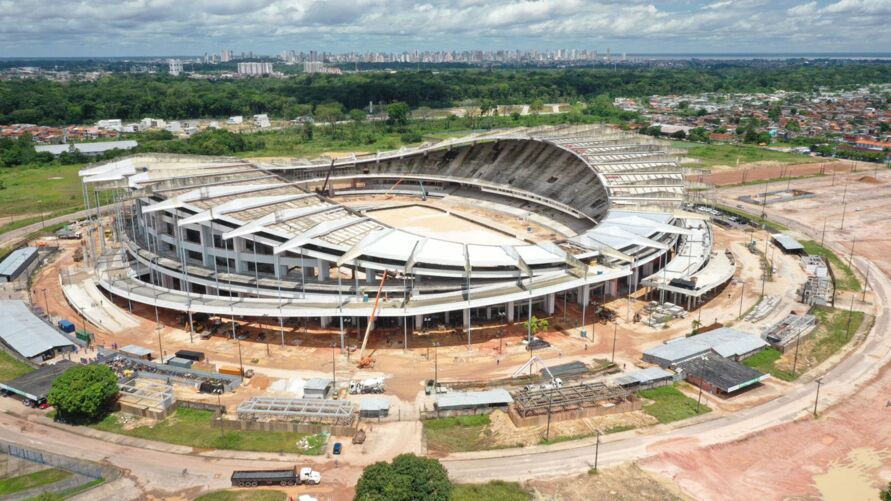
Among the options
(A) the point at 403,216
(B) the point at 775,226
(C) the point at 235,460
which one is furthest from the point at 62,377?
(B) the point at 775,226

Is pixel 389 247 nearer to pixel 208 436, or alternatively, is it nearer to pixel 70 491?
pixel 208 436

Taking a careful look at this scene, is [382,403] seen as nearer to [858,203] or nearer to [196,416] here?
[196,416]

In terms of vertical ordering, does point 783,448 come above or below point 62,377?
below

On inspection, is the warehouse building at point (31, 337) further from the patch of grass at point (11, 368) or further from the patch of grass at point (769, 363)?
the patch of grass at point (769, 363)

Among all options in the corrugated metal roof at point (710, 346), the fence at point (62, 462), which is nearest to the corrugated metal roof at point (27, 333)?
the fence at point (62, 462)

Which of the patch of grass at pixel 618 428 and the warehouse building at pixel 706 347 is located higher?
the warehouse building at pixel 706 347

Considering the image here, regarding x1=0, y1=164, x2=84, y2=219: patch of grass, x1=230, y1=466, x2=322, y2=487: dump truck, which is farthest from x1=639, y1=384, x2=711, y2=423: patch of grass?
x1=0, y1=164, x2=84, y2=219: patch of grass
